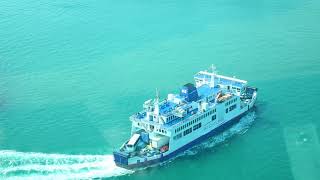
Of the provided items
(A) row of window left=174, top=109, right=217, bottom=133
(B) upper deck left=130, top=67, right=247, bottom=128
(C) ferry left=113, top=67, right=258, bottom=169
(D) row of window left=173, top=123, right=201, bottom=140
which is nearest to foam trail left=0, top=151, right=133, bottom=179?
(C) ferry left=113, top=67, right=258, bottom=169

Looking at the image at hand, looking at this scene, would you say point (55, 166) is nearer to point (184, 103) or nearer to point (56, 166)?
point (56, 166)

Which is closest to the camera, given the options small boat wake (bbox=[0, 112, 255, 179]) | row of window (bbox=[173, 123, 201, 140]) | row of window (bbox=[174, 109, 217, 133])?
small boat wake (bbox=[0, 112, 255, 179])

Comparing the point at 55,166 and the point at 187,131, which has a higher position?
the point at 187,131

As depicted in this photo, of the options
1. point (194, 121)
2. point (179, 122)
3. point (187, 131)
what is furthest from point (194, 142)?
point (179, 122)

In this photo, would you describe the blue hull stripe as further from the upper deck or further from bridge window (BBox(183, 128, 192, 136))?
the upper deck

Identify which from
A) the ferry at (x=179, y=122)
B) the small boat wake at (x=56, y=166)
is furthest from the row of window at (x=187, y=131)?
the small boat wake at (x=56, y=166)
